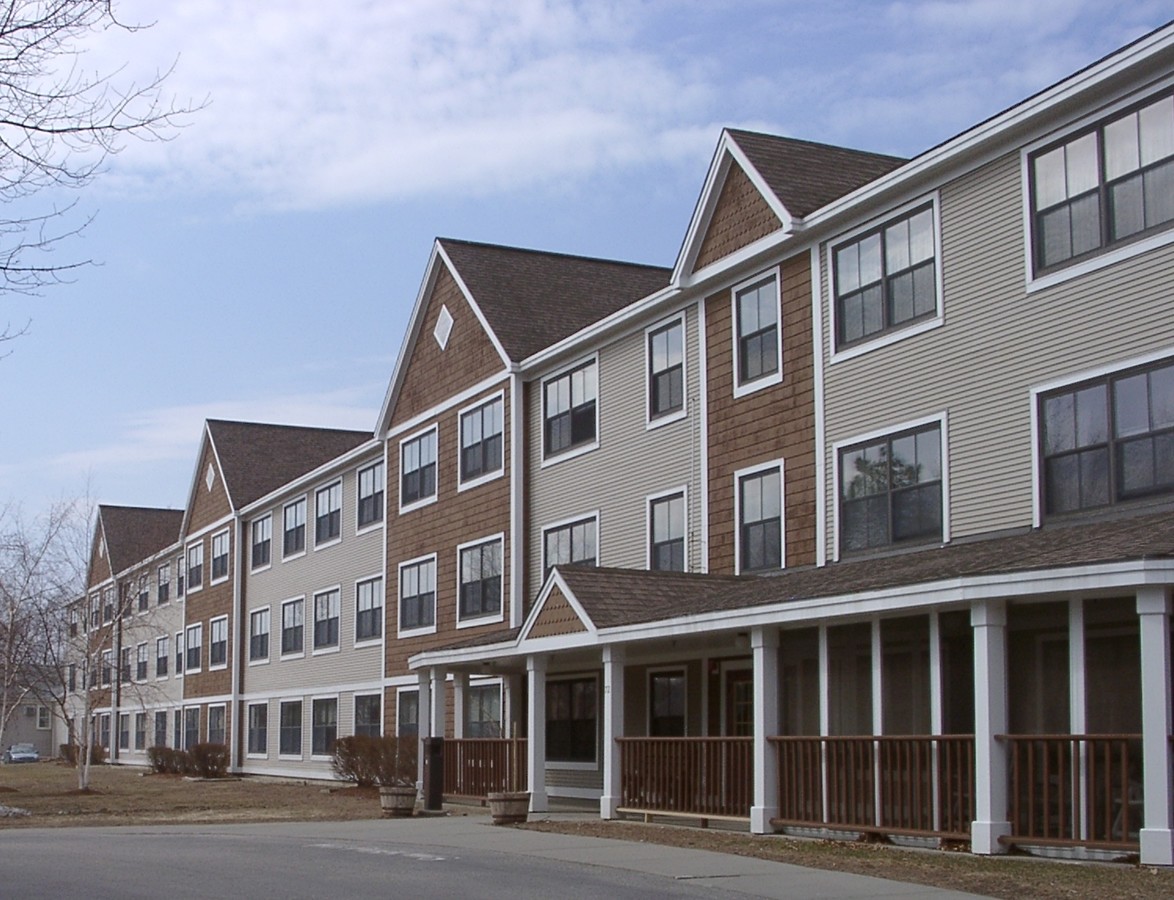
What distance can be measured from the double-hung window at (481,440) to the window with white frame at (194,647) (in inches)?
1075

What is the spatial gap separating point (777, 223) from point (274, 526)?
3156 cm

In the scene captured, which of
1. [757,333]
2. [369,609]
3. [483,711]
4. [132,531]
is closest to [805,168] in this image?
[757,333]

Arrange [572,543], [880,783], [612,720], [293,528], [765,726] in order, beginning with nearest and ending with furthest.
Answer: [880,783] → [765,726] → [612,720] → [572,543] → [293,528]

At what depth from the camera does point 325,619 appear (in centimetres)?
4694

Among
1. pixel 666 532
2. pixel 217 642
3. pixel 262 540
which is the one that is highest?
pixel 262 540

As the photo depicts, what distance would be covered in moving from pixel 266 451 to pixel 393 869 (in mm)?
43594

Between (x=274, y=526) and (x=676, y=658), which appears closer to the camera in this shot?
(x=676, y=658)

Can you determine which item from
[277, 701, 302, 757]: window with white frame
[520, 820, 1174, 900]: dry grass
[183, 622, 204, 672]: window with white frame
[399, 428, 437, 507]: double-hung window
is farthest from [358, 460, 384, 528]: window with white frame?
[520, 820, 1174, 900]: dry grass

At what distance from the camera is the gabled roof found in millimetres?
76062

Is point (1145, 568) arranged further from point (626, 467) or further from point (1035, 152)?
point (626, 467)

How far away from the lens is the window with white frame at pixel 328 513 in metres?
46.5

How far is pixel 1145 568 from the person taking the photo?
14953 millimetres

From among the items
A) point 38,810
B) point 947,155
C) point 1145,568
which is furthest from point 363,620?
point 1145,568

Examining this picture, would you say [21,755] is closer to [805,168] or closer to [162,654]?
[162,654]
